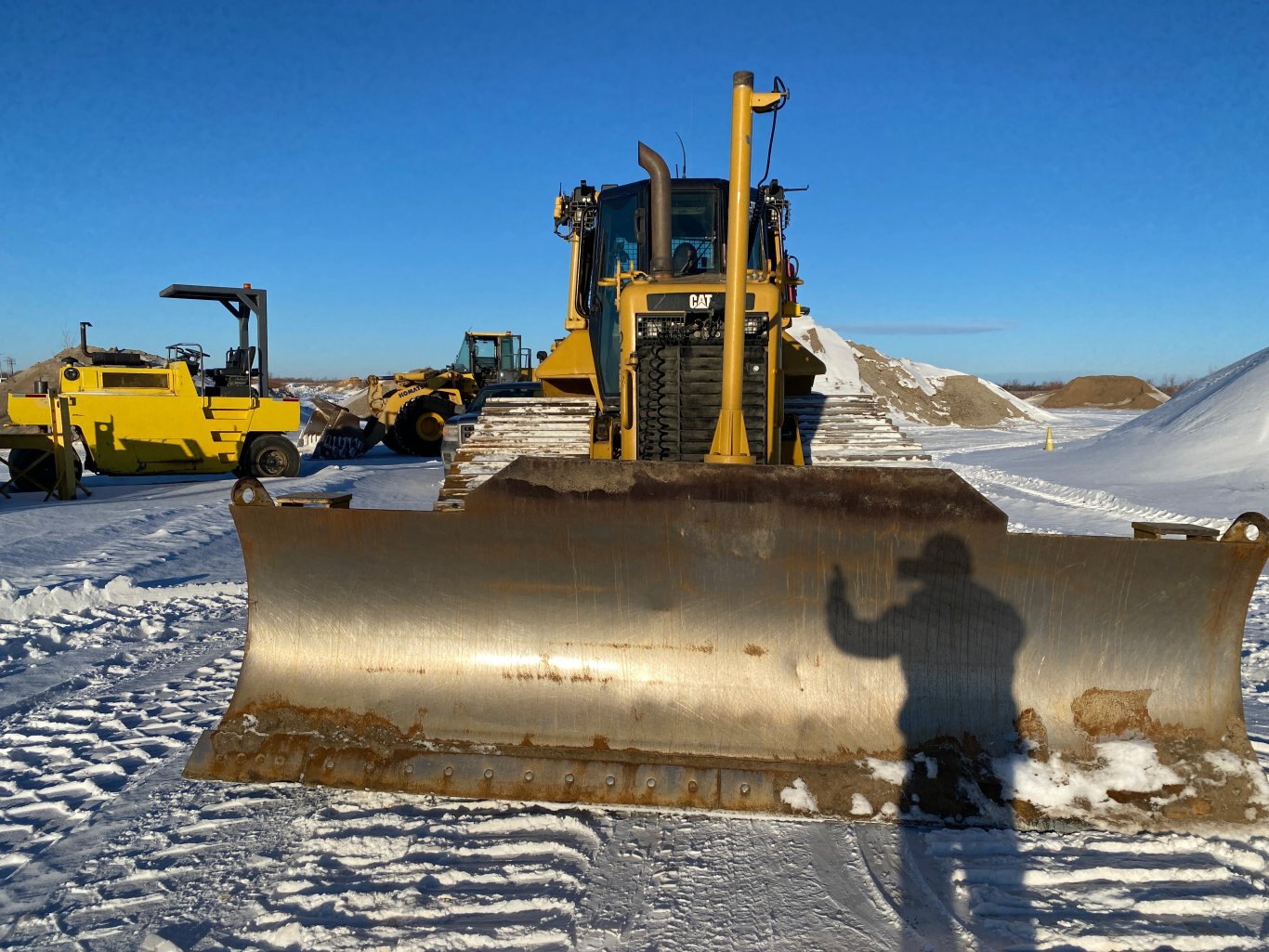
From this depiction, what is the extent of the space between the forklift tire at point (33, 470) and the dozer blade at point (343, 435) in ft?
22.0

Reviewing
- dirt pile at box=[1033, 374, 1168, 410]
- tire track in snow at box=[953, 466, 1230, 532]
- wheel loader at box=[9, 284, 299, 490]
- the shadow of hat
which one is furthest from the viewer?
dirt pile at box=[1033, 374, 1168, 410]

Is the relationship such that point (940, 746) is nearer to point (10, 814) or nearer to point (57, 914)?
point (57, 914)

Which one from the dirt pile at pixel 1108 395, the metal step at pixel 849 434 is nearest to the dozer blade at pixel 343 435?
the metal step at pixel 849 434

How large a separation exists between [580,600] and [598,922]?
4.15ft

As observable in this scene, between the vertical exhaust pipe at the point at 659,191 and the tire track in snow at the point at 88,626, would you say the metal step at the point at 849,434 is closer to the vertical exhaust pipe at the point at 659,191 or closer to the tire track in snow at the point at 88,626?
the vertical exhaust pipe at the point at 659,191

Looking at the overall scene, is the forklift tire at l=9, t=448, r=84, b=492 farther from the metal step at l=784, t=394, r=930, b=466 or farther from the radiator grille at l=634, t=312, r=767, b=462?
the metal step at l=784, t=394, r=930, b=466

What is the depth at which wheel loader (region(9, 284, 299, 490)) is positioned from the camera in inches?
473

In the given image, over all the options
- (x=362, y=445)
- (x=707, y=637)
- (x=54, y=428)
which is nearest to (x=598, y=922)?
(x=707, y=637)

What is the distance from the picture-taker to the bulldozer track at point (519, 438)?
5.42 metres

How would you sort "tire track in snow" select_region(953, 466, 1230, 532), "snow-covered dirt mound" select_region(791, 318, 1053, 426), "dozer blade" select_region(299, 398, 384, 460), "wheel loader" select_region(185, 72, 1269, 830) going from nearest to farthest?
1. "wheel loader" select_region(185, 72, 1269, 830)
2. "tire track in snow" select_region(953, 466, 1230, 532)
3. "dozer blade" select_region(299, 398, 384, 460)
4. "snow-covered dirt mound" select_region(791, 318, 1053, 426)

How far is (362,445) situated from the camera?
18.5m

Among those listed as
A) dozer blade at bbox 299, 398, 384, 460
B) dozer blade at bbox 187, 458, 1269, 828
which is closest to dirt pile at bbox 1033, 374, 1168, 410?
dozer blade at bbox 299, 398, 384, 460

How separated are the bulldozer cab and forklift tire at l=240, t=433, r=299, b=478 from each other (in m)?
7.80

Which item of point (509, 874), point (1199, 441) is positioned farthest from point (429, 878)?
point (1199, 441)
